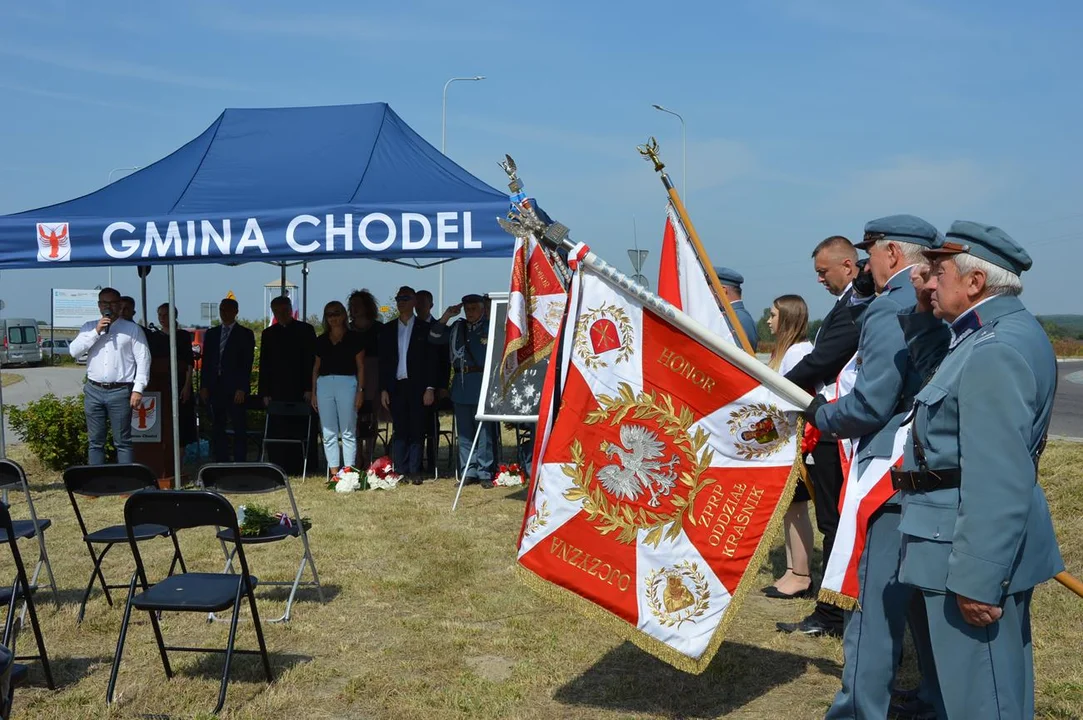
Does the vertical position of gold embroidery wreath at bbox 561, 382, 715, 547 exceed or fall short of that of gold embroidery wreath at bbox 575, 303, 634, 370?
it falls short

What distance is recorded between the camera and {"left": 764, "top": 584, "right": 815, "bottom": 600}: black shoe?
5.91m

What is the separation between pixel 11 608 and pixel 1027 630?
151 inches

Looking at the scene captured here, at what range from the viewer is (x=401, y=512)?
8.70 metres

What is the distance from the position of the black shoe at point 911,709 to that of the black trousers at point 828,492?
3.35ft

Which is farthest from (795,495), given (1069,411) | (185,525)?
(1069,411)

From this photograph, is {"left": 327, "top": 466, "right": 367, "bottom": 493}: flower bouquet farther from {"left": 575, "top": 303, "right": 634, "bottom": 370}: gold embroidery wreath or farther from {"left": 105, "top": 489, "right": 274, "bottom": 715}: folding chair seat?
{"left": 575, "top": 303, "right": 634, "bottom": 370}: gold embroidery wreath

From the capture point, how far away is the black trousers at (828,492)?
5109 millimetres

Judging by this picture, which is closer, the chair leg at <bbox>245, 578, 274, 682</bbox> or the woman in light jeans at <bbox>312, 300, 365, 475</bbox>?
the chair leg at <bbox>245, 578, 274, 682</bbox>

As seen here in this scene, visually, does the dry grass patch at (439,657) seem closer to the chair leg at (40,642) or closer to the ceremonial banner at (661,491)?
the chair leg at (40,642)

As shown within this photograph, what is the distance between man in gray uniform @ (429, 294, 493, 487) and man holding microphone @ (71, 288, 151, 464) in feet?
9.33

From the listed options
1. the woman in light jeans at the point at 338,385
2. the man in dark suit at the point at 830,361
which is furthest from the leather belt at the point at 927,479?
the woman in light jeans at the point at 338,385

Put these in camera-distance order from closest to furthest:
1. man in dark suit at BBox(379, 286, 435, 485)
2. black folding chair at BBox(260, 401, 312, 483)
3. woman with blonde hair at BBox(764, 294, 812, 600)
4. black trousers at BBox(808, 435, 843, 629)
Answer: black trousers at BBox(808, 435, 843, 629), woman with blonde hair at BBox(764, 294, 812, 600), man in dark suit at BBox(379, 286, 435, 485), black folding chair at BBox(260, 401, 312, 483)

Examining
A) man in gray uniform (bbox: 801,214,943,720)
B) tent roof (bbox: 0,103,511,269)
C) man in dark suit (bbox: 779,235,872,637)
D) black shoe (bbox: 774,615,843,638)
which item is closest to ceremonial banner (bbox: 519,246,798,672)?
man in gray uniform (bbox: 801,214,943,720)

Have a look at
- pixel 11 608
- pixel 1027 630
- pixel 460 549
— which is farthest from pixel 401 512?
pixel 1027 630
